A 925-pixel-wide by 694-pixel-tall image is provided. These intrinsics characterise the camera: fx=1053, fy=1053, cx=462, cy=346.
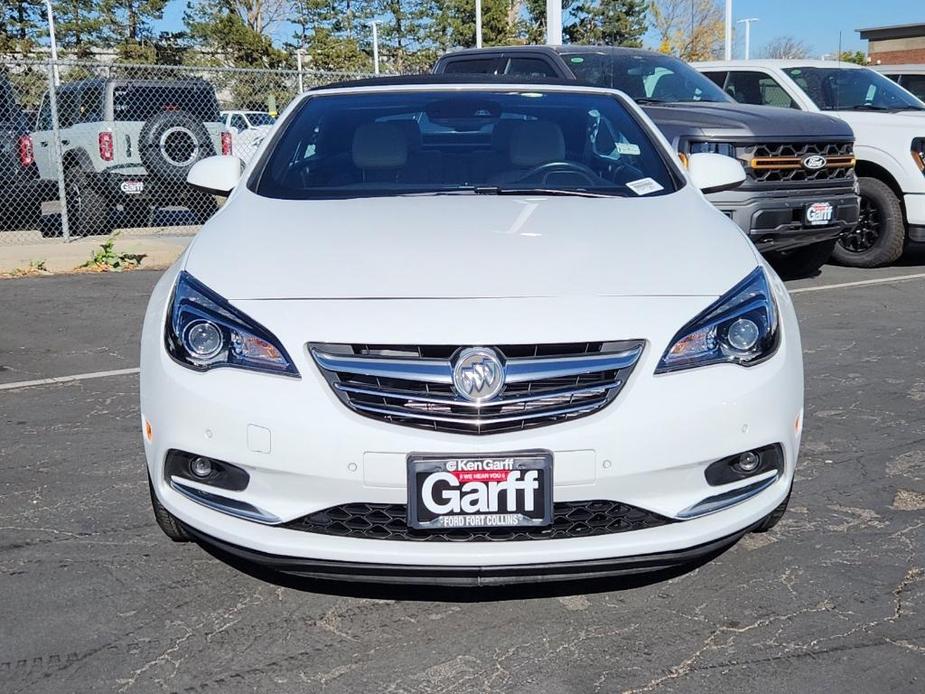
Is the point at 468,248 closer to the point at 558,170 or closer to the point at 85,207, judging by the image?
the point at 558,170

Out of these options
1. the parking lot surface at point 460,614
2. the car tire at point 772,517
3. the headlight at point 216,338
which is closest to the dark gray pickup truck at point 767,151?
the parking lot surface at point 460,614

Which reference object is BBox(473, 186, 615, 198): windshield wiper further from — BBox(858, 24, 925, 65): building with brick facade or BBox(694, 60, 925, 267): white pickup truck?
BBox(858, 24, 925, 65): building with brick facade

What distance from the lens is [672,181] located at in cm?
387

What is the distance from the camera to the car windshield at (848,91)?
9891 millimetres

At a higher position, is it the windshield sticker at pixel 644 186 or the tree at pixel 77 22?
the tree at pixel 77 22

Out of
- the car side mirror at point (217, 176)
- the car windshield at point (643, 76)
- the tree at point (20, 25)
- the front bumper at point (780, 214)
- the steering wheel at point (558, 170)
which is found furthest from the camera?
the tree at point (20, 25)

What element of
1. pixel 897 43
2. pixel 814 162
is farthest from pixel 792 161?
pixel 897 43

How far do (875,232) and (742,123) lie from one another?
8.18ft

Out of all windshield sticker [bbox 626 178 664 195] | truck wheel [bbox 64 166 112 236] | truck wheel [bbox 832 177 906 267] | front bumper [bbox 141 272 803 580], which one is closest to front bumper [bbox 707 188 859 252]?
truck wheel [bbox 832 177 906 267]

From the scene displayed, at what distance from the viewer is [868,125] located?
9.40 m

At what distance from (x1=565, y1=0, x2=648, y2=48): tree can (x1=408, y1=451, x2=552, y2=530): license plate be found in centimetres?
5115

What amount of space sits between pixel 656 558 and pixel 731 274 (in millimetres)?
835

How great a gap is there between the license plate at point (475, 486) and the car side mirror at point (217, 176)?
1.94 meters

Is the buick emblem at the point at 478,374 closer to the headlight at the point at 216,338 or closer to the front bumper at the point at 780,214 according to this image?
the headlight at the point at 216,338
